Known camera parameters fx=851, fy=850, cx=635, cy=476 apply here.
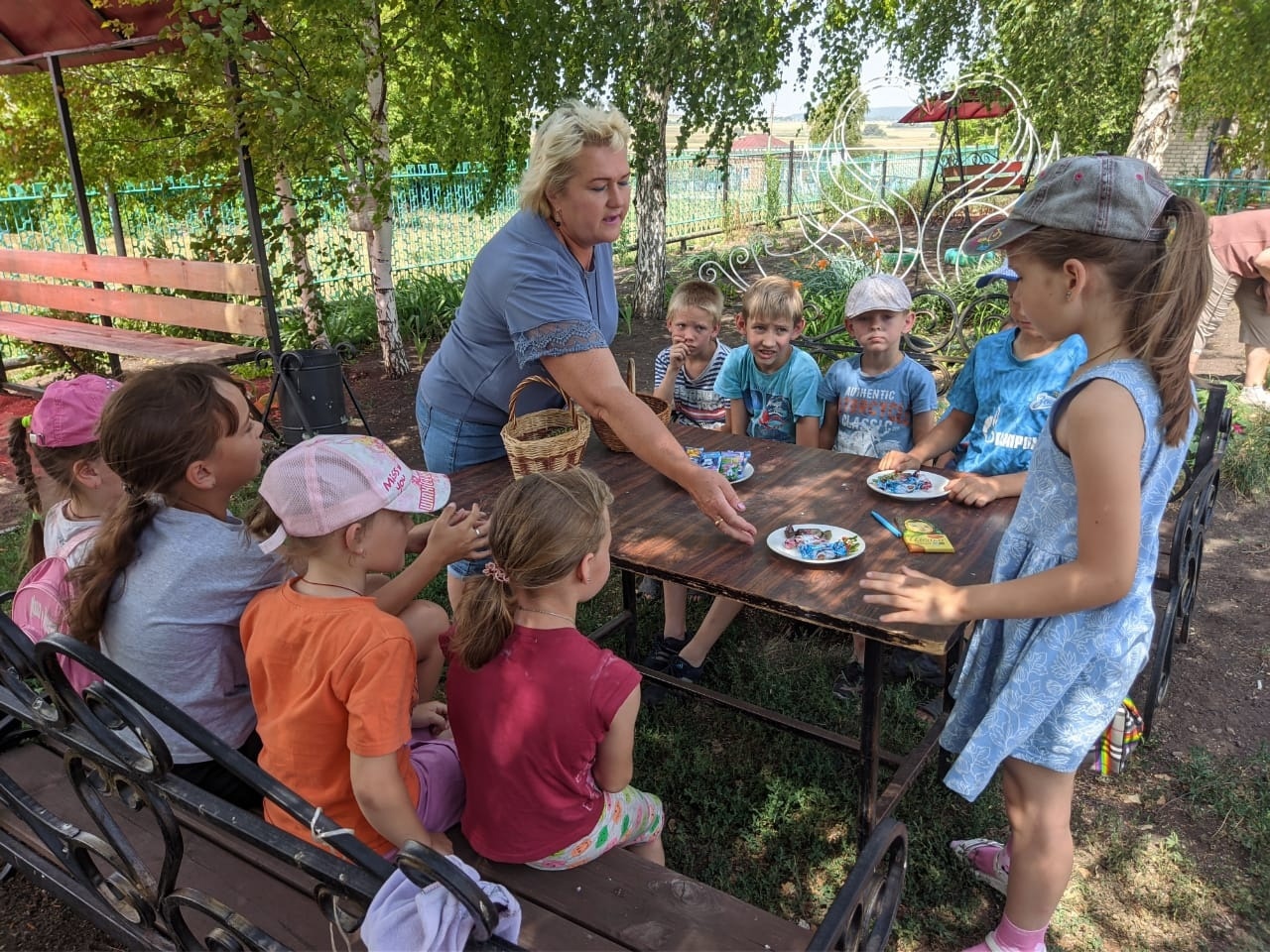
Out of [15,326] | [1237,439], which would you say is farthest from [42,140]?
[1237,439]

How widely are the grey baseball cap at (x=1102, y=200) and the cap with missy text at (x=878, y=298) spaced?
1505mm

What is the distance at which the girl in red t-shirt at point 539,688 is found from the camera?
156cm

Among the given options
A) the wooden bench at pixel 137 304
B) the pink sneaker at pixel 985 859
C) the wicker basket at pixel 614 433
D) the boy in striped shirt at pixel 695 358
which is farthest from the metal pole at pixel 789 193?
the pink sneaker at pixel 985 859

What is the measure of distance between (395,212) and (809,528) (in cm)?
833

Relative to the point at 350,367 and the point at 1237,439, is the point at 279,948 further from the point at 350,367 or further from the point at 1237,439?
the point at 350,367

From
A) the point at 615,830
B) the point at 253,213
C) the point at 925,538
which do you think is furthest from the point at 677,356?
the point at 253,213

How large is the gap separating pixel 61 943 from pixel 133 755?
1.34 m

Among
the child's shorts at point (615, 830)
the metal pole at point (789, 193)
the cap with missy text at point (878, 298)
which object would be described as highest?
the cap with missy text at point (878, 298)

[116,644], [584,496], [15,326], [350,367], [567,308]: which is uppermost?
[567,308]

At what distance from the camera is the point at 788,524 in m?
→ 2.25

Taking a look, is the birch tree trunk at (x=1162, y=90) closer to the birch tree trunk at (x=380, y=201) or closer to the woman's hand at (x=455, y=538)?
the birch tree trunk at (x=380, y=201)

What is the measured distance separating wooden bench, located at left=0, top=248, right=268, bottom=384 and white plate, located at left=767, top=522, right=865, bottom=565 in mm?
4128

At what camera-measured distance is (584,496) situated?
163cm

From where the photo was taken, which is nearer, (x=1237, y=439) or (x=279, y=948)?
(x=279, y=948)
